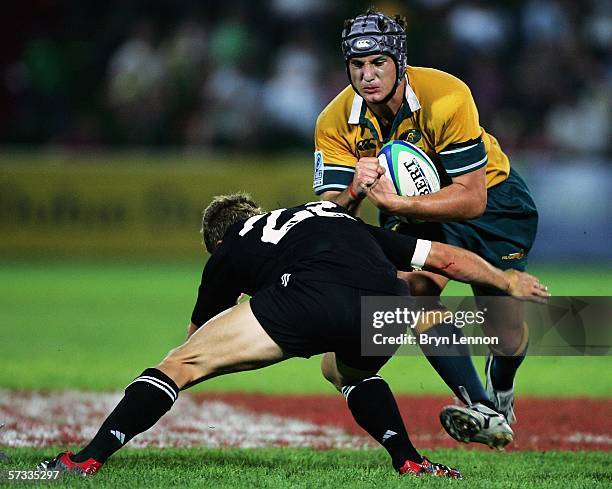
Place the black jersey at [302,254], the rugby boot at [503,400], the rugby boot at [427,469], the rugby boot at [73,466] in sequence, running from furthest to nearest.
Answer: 1. the rugby boot at [503,400]
2. the rugby boot at [427,469]
3. the black jersey at [302,254]
4. the rugby boot at [73,466]

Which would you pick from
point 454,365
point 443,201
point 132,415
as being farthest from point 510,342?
point 132,415

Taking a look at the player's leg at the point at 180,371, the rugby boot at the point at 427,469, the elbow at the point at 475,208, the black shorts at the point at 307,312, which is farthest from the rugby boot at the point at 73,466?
the elbow at the point at 475,208

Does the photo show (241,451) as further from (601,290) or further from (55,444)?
(601,290)

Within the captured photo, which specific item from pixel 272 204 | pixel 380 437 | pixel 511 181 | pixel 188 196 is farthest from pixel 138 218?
pixel 380 437

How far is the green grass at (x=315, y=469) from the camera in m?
4.86

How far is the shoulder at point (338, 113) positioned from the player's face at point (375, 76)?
11.8 inches

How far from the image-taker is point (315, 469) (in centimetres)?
534

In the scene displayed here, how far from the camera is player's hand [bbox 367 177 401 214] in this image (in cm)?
565

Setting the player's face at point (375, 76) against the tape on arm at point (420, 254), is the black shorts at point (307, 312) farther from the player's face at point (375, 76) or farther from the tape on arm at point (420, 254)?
the player's face at point (375, 76)

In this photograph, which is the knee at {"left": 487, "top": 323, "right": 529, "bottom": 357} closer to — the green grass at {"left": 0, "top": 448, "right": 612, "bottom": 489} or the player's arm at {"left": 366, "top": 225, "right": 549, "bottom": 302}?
the green grass at {"left": 0, "top": 448, "right": 612, "bottom": 489}

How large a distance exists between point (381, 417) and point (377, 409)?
0.04 metres

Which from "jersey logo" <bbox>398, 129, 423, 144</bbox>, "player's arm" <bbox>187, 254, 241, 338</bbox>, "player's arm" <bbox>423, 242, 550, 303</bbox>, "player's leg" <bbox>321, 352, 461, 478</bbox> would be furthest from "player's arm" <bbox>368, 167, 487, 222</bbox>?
"player's arm" <bbox>187, 254, 241, 338</bbox>

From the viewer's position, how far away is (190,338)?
5012 mm

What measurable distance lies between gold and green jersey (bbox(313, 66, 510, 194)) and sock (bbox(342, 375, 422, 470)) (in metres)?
1.23
